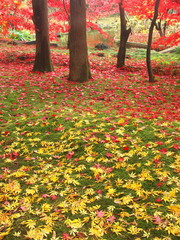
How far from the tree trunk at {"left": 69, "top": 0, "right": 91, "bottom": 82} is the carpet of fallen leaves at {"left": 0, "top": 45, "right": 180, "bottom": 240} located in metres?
1.45

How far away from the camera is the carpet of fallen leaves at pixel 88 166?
2820mm

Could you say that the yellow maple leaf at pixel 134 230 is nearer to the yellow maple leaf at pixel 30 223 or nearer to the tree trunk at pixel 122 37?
the yellow maple leaf at pixel 30 223

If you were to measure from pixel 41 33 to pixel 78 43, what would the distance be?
2.38m

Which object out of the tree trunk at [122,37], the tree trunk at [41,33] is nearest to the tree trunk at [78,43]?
the tree trunk at [41,33]

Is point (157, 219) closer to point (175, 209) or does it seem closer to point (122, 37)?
point (175, 209)

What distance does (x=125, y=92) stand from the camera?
28.2 ft

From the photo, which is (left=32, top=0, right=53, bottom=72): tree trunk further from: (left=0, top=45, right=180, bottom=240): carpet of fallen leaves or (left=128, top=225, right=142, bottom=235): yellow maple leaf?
(left=128, top=225, right=142, bottom=235): yellow maple leaf

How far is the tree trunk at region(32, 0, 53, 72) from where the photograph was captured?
1003 cm

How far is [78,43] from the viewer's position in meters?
8.91


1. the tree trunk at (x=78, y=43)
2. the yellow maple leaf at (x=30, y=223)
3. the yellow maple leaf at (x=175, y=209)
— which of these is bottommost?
the yellow maple leaf at (x=30, y=223)

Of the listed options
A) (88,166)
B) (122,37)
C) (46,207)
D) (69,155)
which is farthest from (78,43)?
(46,207)

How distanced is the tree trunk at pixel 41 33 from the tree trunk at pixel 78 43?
1892 mm

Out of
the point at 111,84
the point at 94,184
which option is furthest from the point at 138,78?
the point at 94,184

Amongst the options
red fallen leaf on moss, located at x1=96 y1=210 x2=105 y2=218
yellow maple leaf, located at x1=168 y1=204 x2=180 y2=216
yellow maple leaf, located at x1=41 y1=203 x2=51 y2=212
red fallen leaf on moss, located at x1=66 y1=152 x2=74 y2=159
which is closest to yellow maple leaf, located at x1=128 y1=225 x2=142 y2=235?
red fallen leaf on moss, located at x1=96 y1=210 x2=105 y2=218
